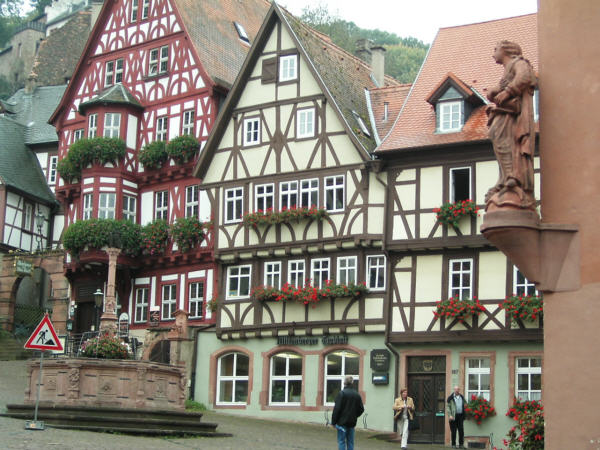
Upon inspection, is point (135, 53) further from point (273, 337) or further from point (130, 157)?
point (273, 337)

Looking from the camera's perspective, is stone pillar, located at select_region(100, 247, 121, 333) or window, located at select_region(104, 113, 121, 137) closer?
stone pillar, located at select_region(100, 247, 121, 333)

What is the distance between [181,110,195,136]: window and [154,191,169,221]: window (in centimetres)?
222

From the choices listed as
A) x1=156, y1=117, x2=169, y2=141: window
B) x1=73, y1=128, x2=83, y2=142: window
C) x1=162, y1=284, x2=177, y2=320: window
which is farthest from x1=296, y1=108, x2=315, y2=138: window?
x1=73, y1=128, x2=83, y2=142: window

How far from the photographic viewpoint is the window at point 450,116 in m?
31.1

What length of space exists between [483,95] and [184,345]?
474 inches

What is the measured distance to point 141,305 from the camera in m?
38.7

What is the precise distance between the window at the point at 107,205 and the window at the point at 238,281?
6.41 m

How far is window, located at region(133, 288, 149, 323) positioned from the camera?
127 feet

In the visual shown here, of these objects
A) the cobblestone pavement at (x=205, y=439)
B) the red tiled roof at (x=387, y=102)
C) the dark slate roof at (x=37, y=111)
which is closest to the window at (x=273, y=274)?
the cobblestone pavement at (x=205, y=439)

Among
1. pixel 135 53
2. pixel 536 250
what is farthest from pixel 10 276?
pixel 536 250

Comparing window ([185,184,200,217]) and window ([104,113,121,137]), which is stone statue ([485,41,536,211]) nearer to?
window ([185,184,200,217])

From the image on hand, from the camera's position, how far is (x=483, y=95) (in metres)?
31.4

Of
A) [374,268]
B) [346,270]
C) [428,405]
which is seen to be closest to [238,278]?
[346,270]

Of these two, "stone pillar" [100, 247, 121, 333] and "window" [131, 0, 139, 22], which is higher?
"window" [131, 0, 139, 22]
